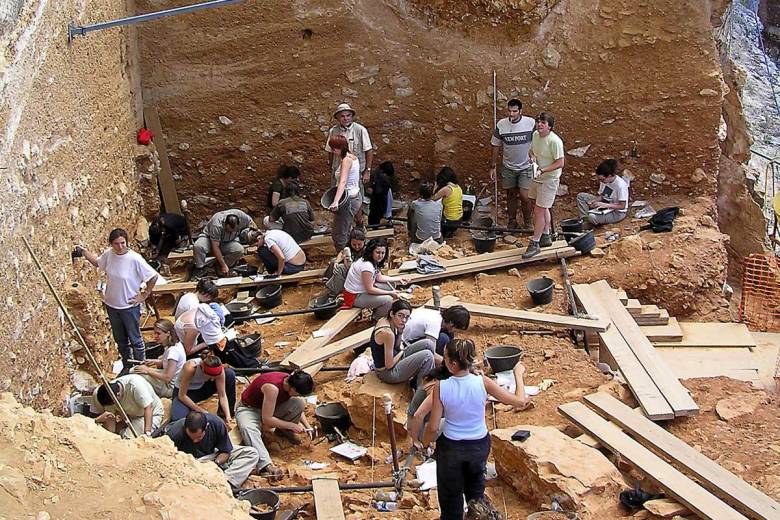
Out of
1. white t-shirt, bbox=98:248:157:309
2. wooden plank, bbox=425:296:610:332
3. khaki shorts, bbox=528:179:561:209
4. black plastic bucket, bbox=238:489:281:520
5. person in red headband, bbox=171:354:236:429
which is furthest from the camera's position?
khaki shorts, bbox=528:179:561:209

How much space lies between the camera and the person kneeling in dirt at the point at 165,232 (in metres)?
11.9

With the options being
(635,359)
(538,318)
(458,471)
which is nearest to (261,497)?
(458,471)

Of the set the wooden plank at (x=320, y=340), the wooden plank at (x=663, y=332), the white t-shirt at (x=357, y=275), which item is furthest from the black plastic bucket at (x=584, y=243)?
the wooden plank at (x=320, y=340)

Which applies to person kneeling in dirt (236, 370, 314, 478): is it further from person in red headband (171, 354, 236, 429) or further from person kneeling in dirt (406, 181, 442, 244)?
person kneeling in dirt (406, 181, 442, 244)

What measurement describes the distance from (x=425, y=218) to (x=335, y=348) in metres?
2.79

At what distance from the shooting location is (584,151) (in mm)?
12625

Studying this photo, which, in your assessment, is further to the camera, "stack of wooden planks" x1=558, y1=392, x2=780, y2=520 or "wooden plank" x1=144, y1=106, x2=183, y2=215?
"wooden plank" x1=144, y1=106, x2=183, y2=215

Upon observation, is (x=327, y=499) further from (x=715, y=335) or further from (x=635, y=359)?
(x=715, y=335)

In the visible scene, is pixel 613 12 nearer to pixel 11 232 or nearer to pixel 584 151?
pixel 584 151

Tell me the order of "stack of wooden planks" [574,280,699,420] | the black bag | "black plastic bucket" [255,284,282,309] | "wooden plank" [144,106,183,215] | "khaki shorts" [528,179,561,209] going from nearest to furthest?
"stack of wooden planks" [574,280,699,420], "khaki shorts" [528,179,561,209], "black plastic bucket" [255,284,282,309], the black bag, "wooden plank" [144,106,183,215]

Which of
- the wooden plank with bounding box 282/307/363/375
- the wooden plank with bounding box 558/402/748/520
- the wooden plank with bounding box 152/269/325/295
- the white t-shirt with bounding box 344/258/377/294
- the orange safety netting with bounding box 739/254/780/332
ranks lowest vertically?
the orange safety netting with bounding box 739/254/780/332

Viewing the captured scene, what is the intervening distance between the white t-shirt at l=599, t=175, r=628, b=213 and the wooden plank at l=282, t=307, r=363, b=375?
3790 mm

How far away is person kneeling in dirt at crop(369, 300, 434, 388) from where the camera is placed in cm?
841

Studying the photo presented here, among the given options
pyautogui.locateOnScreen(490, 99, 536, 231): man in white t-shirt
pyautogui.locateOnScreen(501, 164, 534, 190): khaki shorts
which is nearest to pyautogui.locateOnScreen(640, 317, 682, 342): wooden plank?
pyautogui.locateOnScreen(490, 99, 536, 231): man in white t-shirt
